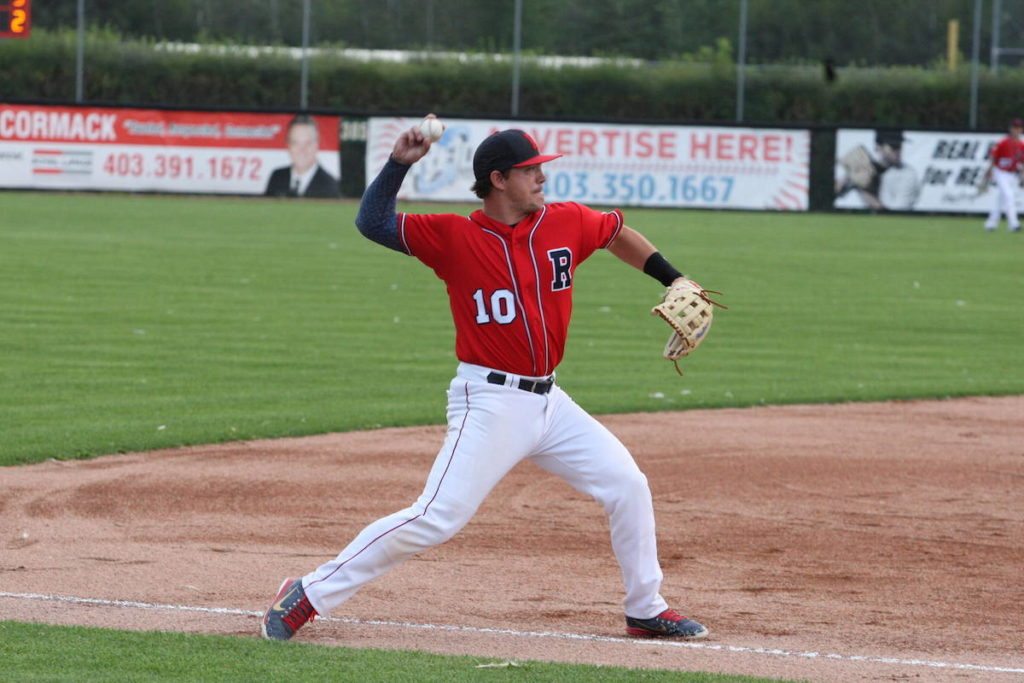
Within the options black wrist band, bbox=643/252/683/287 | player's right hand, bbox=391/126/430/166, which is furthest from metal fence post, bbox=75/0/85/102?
player's right hand, bbox=391/126/430/166

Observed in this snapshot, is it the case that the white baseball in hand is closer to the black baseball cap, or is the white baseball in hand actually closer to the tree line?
the black baseball cap

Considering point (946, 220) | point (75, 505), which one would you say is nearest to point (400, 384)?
point (75, 505)

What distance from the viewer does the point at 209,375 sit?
39.6 ft

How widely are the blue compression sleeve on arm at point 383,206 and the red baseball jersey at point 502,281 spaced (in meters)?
0.05

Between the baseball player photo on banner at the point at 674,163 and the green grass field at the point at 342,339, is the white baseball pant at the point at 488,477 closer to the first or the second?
the green grass field at the point at 342,339

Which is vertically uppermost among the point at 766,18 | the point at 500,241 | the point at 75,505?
the point at 766,18

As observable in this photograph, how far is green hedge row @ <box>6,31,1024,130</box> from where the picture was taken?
40.5 m

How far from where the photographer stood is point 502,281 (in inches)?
212

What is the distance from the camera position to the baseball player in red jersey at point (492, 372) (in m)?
5.35

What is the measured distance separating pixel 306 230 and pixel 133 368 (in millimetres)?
13603

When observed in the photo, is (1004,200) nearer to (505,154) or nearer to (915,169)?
(915,169)

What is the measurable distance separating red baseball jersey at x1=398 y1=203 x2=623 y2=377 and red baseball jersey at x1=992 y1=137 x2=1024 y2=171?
24732 mm

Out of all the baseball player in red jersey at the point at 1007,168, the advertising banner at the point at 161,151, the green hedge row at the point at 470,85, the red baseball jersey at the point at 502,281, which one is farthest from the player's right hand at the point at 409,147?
the green hedge row at the point at 470,85

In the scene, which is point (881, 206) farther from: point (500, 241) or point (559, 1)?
point (500, 241)
